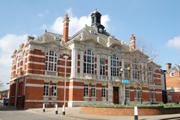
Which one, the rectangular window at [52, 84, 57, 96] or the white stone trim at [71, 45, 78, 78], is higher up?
the white stone trim at [71, 45, 78, 78]

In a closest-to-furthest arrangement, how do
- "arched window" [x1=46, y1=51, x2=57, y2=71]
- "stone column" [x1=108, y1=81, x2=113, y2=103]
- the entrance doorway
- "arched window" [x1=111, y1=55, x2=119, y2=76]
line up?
"arched window" [x1=46, y1=51, x2=57, y2=71] → "stone column" [x1=108, y1=81, x2=113, y2=103] → the entrance doorway → "arched window" [x1=111, y1=55, x2=119, y2=76]

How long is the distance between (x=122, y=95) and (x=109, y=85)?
3.74 m

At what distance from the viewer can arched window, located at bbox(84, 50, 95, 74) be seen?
138 ft

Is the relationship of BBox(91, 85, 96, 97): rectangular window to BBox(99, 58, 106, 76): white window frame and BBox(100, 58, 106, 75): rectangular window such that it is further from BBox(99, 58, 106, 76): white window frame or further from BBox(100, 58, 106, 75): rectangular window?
BBox(100, 58, 106, 75): rectangular window

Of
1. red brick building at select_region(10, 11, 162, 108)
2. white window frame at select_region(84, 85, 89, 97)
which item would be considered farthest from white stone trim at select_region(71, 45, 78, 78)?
white window frame at select_region(84, 85, 89, 97)

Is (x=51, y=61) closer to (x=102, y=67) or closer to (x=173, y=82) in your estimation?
(x=102, y=67)

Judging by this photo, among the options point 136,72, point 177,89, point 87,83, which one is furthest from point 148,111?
point 177,89

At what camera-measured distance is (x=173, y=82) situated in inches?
2648

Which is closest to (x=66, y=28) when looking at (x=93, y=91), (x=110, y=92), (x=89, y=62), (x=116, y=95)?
(x=89, y=62)

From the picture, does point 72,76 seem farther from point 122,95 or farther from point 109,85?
point 122,95

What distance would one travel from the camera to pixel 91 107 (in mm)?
27031

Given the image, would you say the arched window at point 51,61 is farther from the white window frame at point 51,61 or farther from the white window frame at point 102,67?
the white window frame at point 102,67

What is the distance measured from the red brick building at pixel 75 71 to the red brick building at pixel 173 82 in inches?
522

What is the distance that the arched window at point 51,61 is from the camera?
3905 centimetres
